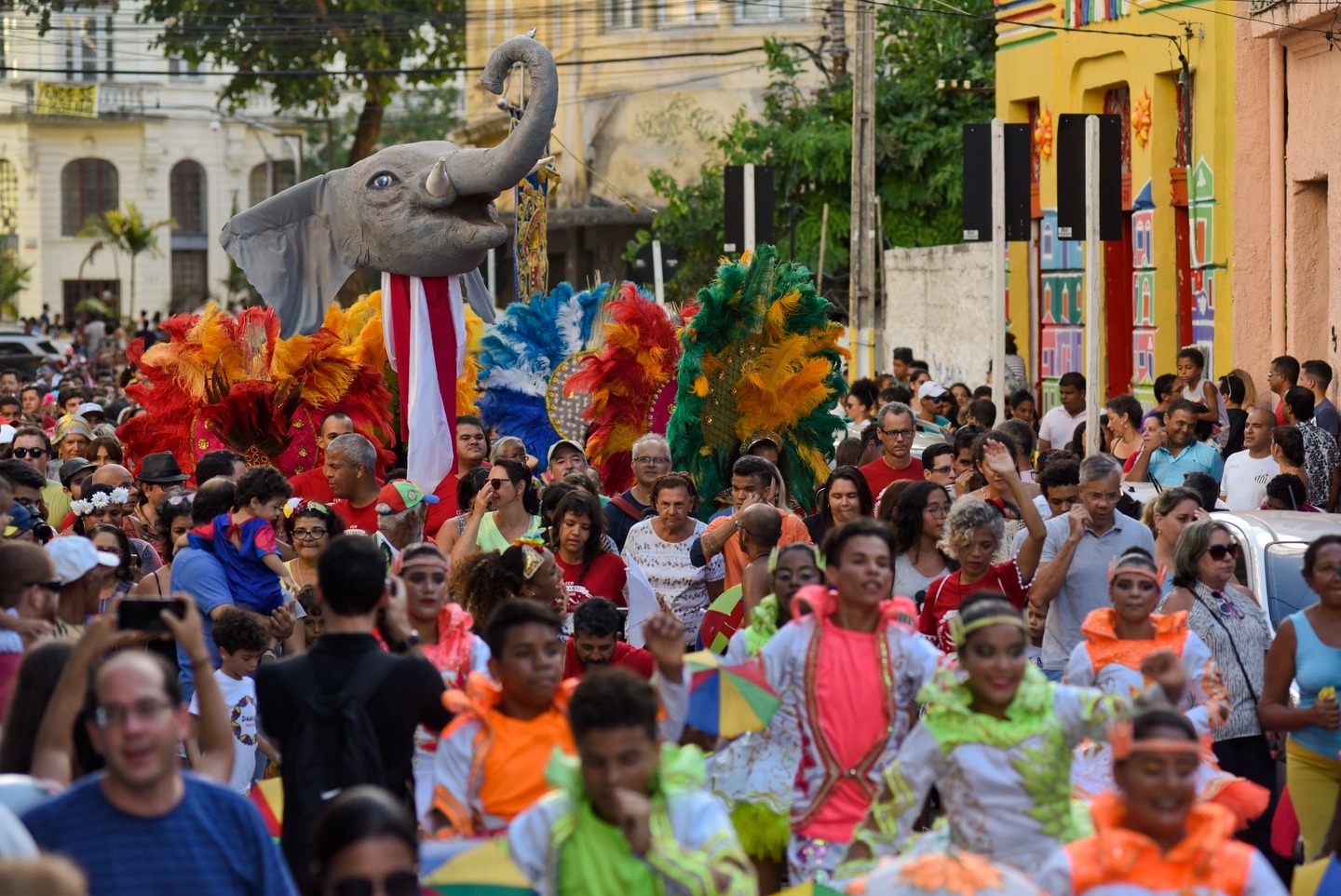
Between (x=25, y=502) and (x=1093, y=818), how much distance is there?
6001mm

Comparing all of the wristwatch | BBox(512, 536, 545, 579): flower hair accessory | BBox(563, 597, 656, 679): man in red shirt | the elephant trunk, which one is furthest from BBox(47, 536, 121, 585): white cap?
the elephant trunk

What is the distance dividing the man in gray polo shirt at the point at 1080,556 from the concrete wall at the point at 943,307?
15.3m

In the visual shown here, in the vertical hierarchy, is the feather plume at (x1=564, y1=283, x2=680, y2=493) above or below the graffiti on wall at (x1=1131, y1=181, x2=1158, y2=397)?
below

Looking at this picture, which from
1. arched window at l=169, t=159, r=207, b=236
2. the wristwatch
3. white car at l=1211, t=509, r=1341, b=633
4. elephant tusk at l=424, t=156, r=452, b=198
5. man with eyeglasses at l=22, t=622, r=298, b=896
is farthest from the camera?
arched window at l=169, t=159, r=207, b=236

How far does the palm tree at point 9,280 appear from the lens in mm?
60500

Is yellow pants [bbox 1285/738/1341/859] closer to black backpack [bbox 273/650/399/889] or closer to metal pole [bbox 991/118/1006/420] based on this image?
black backpack [bbox 273/650/399/889]

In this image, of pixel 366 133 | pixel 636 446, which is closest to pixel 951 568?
pixel 636 446

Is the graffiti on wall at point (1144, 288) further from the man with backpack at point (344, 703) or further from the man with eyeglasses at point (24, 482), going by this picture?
the man with backpack at point (344, 703)

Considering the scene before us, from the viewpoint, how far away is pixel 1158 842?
4934 millimetres

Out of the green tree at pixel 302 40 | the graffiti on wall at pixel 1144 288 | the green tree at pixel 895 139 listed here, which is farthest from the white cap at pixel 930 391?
the green tree at pixel 302 40

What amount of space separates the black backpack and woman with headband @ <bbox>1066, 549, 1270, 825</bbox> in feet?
7.36

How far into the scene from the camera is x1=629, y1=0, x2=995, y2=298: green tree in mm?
29109

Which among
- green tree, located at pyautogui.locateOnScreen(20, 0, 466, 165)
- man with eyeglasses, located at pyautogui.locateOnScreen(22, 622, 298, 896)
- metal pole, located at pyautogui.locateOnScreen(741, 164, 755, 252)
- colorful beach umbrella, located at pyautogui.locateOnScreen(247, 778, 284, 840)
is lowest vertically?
colorful beach umbrella, located at pyautogui.locateOnScreen(247, 778, 284, 840)

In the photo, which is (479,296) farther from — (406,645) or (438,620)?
(406,645)
